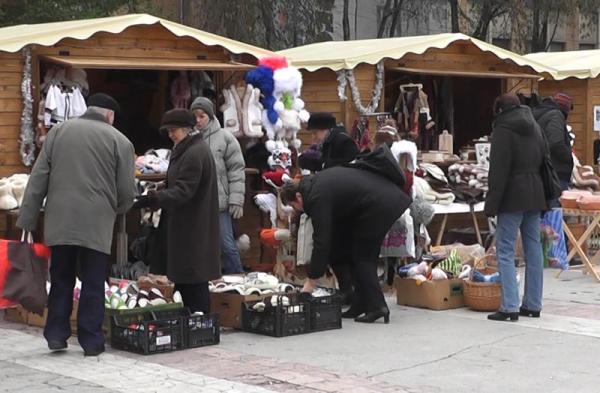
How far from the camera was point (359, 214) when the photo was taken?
27.5 ft

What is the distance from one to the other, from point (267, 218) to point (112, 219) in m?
4.59

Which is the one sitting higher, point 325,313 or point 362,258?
point 362,258

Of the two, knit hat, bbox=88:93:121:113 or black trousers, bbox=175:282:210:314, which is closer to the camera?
knit hat, bbox=88:93:121:113

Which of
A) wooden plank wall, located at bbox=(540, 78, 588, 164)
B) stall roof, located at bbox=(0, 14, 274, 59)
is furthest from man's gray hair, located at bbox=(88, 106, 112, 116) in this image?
wooden plank wall, located at bbox=(540, 78, 588, 164)

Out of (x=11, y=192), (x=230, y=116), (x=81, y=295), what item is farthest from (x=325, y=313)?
(x=230, y=116)

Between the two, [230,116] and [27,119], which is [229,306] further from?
[230,116]

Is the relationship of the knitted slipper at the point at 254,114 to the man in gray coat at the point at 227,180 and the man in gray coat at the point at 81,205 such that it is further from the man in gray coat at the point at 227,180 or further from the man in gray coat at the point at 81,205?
the man in gray coat at the point at 81,205

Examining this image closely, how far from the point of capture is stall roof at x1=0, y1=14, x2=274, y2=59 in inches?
398

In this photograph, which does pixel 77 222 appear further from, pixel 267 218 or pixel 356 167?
Result: pixel 267 218

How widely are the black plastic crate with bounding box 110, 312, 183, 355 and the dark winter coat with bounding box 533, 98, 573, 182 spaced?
550 centimetres

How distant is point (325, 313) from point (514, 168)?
1.92 metres

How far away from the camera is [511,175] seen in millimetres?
8578

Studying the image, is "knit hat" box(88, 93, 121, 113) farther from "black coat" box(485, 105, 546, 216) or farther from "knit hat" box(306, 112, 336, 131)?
"black coat" box(485, 105, 546, 216)

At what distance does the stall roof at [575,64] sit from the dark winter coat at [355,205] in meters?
6.68
